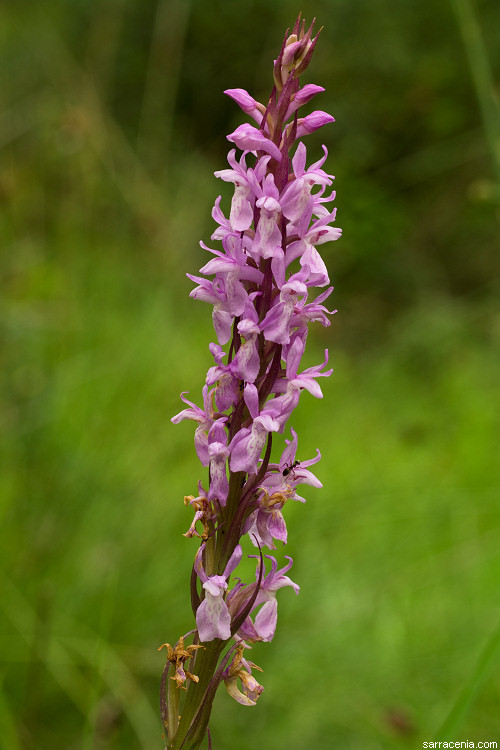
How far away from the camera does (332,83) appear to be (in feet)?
24.1

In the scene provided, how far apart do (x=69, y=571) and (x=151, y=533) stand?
1.26 feet

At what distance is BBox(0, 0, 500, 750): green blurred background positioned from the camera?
87.8 inches

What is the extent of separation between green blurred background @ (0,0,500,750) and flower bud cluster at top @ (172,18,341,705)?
386mm

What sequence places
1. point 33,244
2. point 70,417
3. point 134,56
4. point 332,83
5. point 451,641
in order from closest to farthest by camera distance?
point 451,641
point 70,417
point 33,244
point 332,83
point 134,56

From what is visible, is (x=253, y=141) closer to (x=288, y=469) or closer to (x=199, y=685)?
(x=288, y=469)

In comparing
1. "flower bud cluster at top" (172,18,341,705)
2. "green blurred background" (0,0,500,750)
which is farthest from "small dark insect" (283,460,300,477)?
"green blurred background" (0,0,500,750)

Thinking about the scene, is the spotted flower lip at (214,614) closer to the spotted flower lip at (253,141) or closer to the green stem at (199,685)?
the green stem at (199,685)

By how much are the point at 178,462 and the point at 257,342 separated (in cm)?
244

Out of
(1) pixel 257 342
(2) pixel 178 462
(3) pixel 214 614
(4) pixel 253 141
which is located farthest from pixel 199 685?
(2) pixel 178 462

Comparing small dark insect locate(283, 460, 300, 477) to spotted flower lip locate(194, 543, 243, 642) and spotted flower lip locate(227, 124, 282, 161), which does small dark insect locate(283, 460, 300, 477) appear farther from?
spotted flower lip locate(227, 124, 282, 161)

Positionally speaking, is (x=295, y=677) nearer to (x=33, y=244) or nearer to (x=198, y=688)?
(x=198, y=688)

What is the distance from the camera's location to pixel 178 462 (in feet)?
10.9

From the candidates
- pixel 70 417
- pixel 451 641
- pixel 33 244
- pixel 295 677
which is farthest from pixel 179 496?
→ pixel 33 244

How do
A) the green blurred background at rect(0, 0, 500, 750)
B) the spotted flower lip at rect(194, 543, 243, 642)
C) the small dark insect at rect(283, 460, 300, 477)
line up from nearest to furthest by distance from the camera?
the spotted flower lip at rect(194, 543, 243, 642), the small dark insect at rect(283, 460, 300, 477), the green blurred background at rect(0, 0, 500, 750)
